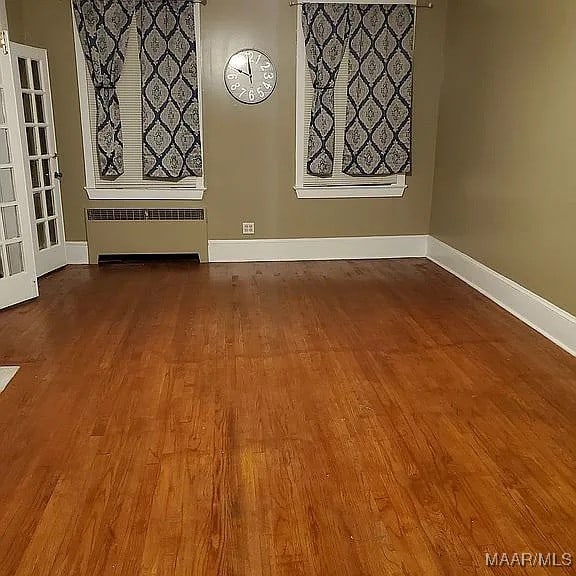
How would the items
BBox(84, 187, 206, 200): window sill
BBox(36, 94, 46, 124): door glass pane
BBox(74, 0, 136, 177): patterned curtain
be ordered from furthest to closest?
BBox(84, 187, 206, 200): window sill, BBox(36, 94, 46, 124): door glass pane, BBox(74, 0, 136, 177): patterned curtain

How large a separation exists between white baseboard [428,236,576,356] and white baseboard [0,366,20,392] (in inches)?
125

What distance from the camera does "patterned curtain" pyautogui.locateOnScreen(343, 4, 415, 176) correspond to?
525 cm

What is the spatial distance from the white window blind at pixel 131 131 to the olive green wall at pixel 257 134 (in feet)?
0.46

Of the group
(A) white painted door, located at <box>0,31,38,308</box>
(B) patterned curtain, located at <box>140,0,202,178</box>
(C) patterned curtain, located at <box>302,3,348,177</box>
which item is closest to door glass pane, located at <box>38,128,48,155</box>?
(B) patterned curtain, located at <box>140,0,202,178</box>

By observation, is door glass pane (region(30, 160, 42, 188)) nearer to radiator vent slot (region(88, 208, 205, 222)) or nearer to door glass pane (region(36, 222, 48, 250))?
door glass pane (region(36, 222, 48, 250))

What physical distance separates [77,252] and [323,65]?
2906mm

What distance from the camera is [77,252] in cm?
569

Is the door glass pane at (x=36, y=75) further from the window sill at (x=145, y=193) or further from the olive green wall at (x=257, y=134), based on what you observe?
the window sill at (x=145, y=193)

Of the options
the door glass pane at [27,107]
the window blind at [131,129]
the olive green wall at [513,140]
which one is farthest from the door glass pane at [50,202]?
the olive green wall at [513,140]

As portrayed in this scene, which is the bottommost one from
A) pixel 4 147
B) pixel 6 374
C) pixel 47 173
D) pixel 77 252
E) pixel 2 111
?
pixel 6 374

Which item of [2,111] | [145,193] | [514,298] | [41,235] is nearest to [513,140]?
[514,298]

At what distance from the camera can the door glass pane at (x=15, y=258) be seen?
4.33 metres

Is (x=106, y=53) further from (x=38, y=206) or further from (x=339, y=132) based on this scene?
(x=339, y=132)

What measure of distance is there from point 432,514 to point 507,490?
34 centimetres
